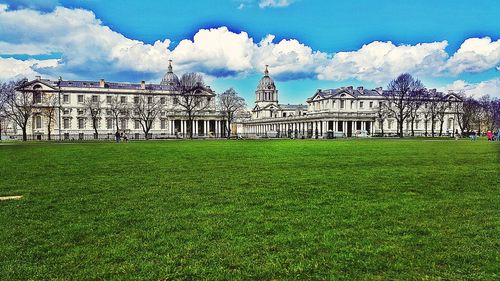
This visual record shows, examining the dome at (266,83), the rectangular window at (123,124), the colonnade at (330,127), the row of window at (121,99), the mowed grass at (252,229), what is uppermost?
the dome at (266,83)

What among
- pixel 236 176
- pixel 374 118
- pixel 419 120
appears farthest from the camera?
pixel 419 120

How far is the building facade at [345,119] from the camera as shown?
99.3 metres

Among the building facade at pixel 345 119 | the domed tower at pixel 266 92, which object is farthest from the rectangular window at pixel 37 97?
Result: the domed tower at pixel 266 92

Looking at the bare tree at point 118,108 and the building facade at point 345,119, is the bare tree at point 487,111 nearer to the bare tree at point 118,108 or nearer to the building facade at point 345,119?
the building facade at point 345,119

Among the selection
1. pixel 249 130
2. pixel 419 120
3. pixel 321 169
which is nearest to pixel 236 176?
pixel 321 169

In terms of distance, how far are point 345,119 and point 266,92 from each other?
165 feet

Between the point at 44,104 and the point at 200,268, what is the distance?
3772 inches

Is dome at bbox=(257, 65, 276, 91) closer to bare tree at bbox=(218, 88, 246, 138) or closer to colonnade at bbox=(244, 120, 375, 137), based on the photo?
colonnade at bbox=(244, 120, 375, 137)

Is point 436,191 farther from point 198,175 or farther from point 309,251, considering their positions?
point 198,175

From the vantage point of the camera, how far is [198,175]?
1479 centimetres

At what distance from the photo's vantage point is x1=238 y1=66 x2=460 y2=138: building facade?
99.3 meters

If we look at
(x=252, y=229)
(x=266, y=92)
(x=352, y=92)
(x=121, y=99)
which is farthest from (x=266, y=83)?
(x=252, y=229)

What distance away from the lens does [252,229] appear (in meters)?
7.18

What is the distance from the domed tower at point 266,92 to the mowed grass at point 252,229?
13391 centimetres
